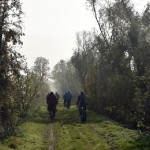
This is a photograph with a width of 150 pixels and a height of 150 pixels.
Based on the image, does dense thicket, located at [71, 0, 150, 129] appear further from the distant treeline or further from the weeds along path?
the weeds along path

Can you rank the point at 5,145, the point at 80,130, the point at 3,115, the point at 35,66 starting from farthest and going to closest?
the point at 35,66 < the point at 80,130 < the point at 3,115 < the point at 5,145

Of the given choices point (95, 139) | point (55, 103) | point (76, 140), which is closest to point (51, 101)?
point (55, 103)

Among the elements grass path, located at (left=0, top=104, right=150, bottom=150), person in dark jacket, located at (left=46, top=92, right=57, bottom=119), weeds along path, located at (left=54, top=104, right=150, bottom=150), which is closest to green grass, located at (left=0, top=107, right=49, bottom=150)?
grass path, located at (left=0, top=104, right=150, bottom=150)

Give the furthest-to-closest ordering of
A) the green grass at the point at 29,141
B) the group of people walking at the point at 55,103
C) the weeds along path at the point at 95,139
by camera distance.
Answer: the group of people walking at the point at 55,103
the green grass at the point at 29,141
the weeds along path at the point at 95,139

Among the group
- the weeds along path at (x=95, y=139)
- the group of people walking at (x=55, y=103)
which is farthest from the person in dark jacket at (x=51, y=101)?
the weeds along path at (x=95, y=139)

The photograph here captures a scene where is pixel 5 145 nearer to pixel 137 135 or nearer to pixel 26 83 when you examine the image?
pixel 137 135

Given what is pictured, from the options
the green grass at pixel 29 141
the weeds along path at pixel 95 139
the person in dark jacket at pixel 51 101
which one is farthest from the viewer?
the person in dark jacket at pixel 51 101

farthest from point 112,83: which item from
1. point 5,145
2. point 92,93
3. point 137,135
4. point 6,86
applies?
point 5,145

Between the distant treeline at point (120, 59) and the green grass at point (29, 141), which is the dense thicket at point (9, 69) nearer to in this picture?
the green grass at point (29, 141)

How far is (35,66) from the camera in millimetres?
115375

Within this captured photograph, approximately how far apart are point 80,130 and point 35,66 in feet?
305

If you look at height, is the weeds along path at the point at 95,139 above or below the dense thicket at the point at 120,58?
below

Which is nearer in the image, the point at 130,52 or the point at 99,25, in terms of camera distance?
the point at 130,52

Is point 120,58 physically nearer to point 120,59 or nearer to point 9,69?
point 120,59
